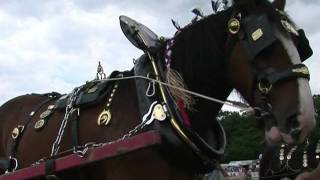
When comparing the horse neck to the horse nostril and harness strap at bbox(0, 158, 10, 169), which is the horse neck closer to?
the horse nostril

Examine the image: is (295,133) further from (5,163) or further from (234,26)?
(5,163)

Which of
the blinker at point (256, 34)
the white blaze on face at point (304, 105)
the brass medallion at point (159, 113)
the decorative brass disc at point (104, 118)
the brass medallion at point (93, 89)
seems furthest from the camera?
the brass medallion at point (93, 89)

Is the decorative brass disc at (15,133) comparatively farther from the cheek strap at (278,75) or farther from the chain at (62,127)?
the cheek strap at (278,75)

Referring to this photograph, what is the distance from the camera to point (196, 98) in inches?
197

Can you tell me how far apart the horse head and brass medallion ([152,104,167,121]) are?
2.11 ft

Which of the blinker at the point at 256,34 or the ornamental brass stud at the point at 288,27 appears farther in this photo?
the ornamental brass stud at the point at 288,27

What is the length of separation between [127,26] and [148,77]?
0.66 metres

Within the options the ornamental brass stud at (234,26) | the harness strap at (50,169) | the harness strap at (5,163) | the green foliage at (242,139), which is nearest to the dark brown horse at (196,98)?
the ornamental brass stud at (234,26)

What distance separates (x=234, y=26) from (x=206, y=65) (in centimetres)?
45

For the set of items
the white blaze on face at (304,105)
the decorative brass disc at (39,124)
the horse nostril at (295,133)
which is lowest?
the horse nostril at (295,133)

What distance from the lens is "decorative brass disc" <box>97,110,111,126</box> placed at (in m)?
5.21

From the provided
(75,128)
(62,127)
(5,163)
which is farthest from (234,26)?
(5,163)

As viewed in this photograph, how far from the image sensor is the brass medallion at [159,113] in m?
4.82

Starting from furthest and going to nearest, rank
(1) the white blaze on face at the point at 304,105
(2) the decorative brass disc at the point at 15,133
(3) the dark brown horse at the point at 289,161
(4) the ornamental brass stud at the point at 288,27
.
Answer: (3) the dark brown horse at the point at 289,161 < (2) the decorative brass disc at the point at 15,133 < (4) the ornamental brass stud at the point at 288,27 < (1) the white blaze on face at the point at 304,105
